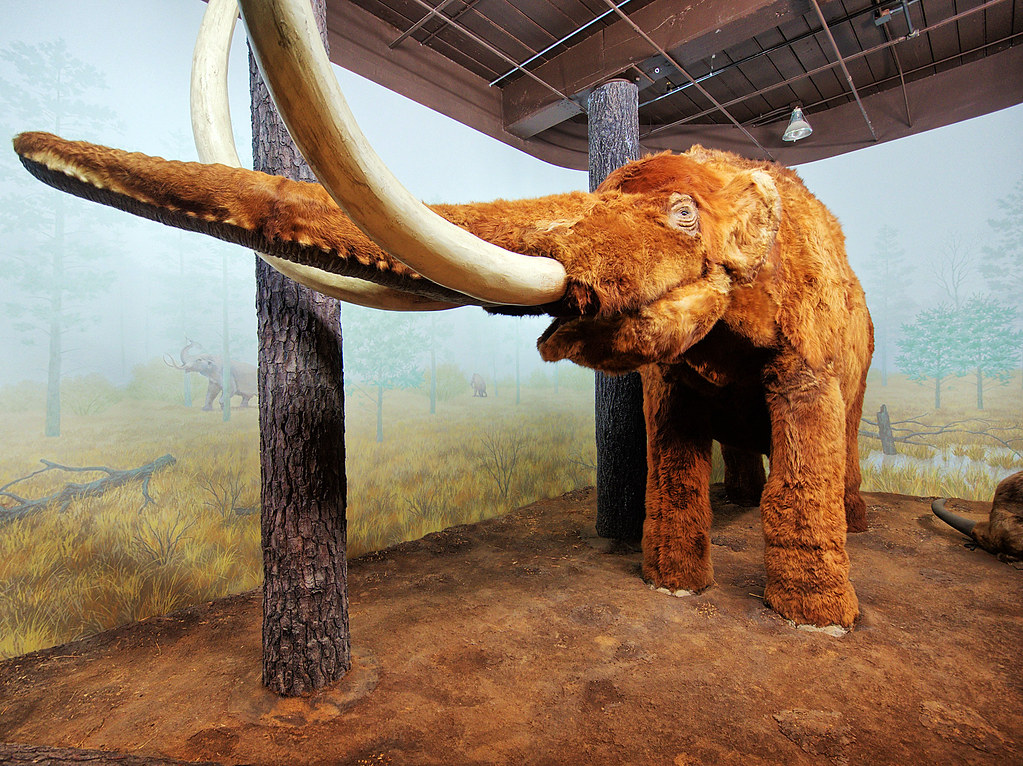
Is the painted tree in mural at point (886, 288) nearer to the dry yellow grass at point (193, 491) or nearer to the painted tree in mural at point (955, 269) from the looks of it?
the painted tree in mural at point (955, 269)

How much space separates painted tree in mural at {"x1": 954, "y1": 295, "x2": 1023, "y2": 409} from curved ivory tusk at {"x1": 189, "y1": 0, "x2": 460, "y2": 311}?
4.99m

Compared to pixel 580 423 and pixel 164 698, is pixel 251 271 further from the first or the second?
pixel 580 423

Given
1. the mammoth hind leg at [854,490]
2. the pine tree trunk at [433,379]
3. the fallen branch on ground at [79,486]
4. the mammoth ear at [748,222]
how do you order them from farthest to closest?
1. the pine tree trunk at [433,379]
2. the mammoth hind leg at [854,490]
3. the fallen branch on ground at [79,486]
4. the mammoth ear at [748,222]

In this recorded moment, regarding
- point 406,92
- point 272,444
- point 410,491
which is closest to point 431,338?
point 410,491

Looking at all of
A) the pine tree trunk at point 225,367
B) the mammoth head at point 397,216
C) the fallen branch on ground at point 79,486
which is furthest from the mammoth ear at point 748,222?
the fallen branch on ground at point 79,486

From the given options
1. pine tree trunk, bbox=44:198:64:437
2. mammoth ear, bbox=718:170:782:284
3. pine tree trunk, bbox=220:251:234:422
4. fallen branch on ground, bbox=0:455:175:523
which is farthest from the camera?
pine tree trunk, bbox=220:251:234:422

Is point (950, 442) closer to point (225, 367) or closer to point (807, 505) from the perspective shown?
point (807, 505)

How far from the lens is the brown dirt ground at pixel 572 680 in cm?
136

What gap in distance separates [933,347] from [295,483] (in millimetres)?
5381

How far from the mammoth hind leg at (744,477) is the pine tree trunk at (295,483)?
3.22 m

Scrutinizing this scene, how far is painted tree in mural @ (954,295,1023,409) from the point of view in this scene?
13.1ft

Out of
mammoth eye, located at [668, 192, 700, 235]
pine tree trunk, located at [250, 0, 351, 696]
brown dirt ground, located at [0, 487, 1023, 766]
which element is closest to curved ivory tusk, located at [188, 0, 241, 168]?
pine tree trunk, located at [250, 0, 351, 696]

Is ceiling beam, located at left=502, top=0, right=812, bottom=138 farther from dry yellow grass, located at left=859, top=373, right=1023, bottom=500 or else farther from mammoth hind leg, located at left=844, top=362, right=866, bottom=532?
dry yellow grass, located at left=859, top=373, right=1023, bottom=500

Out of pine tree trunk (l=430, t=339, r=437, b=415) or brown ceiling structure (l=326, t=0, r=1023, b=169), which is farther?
pine tree trunk (l=430, t=339, r=437, b=415)
